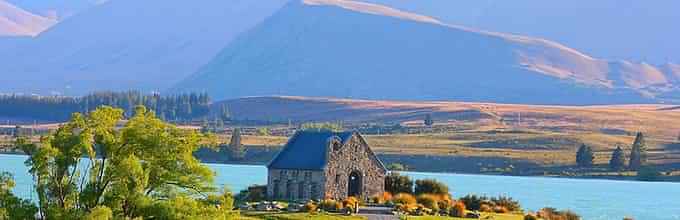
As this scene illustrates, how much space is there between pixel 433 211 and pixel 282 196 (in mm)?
9327

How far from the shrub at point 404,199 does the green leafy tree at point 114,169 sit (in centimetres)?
2562

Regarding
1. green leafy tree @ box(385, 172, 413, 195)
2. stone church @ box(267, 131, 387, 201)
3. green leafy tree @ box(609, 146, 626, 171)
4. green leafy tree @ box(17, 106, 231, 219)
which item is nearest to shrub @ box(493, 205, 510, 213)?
green leafy tree @ box(385, 172, 413, 195)

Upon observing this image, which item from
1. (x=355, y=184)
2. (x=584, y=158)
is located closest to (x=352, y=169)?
(x=355, y=184)

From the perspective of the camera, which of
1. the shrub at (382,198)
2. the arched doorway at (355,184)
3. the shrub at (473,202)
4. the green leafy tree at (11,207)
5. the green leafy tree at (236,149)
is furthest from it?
the green leafy tree at (236,149)

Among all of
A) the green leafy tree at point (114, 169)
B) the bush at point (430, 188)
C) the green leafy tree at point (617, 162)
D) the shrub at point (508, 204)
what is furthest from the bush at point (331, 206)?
the green leafy tree at point (617, 162)

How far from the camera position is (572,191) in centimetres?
11825

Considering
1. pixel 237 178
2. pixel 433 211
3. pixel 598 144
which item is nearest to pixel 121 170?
pixel 433 211

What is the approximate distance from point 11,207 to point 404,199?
1268 inches

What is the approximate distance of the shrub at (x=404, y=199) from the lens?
222 ft

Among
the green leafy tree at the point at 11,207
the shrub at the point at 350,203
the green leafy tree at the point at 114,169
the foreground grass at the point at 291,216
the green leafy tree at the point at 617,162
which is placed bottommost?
the foreground grass at the point at 291,216

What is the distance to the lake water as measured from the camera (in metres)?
88.5

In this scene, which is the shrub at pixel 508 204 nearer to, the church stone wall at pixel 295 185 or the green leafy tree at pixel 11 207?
the church stone wall at pixel 295 185

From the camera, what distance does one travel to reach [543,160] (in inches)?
6280

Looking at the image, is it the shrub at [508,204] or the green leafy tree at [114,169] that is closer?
the green leafy tree at [114,169]
